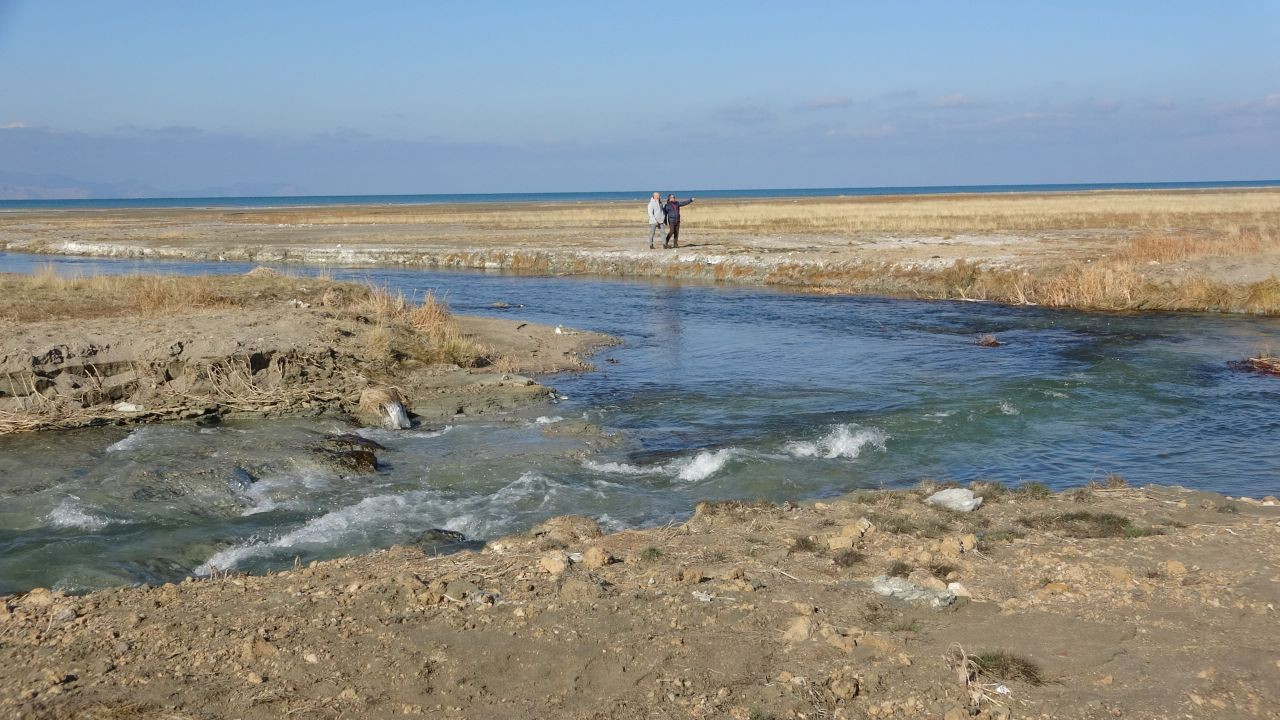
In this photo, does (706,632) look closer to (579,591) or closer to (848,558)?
(579,591)

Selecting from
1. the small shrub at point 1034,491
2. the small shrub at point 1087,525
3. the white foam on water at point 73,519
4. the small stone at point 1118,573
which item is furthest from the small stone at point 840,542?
the white foam on water at point 73,519

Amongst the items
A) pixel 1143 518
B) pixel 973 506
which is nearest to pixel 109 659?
pixel 973 506

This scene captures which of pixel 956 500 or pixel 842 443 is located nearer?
A: pixel 956 500

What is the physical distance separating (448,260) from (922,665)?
1324 inches

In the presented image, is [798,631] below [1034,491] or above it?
above

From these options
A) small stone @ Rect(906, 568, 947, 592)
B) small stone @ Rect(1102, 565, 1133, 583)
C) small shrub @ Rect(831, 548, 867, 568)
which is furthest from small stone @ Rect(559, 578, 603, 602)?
small stone @ Rect(1102, 565, 1133, 583)

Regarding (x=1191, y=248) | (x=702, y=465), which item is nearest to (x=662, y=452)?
(x=702, y=465)

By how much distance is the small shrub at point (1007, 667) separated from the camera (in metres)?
5.35

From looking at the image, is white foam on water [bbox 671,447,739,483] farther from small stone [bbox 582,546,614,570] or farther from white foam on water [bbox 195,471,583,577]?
small stone [bbox 582,546,614,570]

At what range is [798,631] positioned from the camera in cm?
590

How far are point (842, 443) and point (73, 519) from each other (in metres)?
8.00

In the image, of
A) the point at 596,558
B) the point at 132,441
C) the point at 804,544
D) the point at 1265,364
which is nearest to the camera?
the point at 596,558

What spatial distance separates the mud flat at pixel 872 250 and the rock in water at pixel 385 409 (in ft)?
57.1

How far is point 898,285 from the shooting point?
93.9ft
